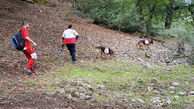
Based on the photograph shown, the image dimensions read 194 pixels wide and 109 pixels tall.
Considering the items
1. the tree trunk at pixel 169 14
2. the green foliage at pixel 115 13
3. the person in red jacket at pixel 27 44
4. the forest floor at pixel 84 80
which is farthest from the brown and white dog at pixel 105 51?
the tree trunk at pixel 169 14

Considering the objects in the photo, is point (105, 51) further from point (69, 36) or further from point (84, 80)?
point (84, 80)

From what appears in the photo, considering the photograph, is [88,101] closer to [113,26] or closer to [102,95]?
[102,95]

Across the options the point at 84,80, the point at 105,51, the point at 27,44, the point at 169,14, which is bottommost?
the point at 84,80

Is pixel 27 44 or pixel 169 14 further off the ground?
pixel 169 14

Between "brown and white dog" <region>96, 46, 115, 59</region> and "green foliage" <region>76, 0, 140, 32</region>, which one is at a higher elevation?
"green foliage" <region>76, 0, 140, 32</region>

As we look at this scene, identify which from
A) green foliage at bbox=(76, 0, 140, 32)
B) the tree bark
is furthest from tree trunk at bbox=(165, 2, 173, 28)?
green foliage at bbox=(76, 0, 140, 32)

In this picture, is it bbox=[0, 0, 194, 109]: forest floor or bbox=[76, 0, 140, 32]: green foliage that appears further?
bbox=[76, 0, 140, 32]: green foliage

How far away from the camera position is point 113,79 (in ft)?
A: 24.3

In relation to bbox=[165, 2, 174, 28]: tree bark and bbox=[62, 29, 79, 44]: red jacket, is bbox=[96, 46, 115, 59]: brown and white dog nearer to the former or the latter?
bbox=[62, 29, 79, 44]: red jacket

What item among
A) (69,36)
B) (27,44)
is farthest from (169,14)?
(27,44)

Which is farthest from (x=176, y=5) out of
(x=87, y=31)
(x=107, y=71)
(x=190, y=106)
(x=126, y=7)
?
(x=190, y=106)

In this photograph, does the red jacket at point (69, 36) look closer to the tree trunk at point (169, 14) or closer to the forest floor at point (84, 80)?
the forest floor at point (84, 80)

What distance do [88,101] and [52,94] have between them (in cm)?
100

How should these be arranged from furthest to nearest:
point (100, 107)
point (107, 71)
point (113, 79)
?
point (107, 71), point (113, 79), point (100, 107)
